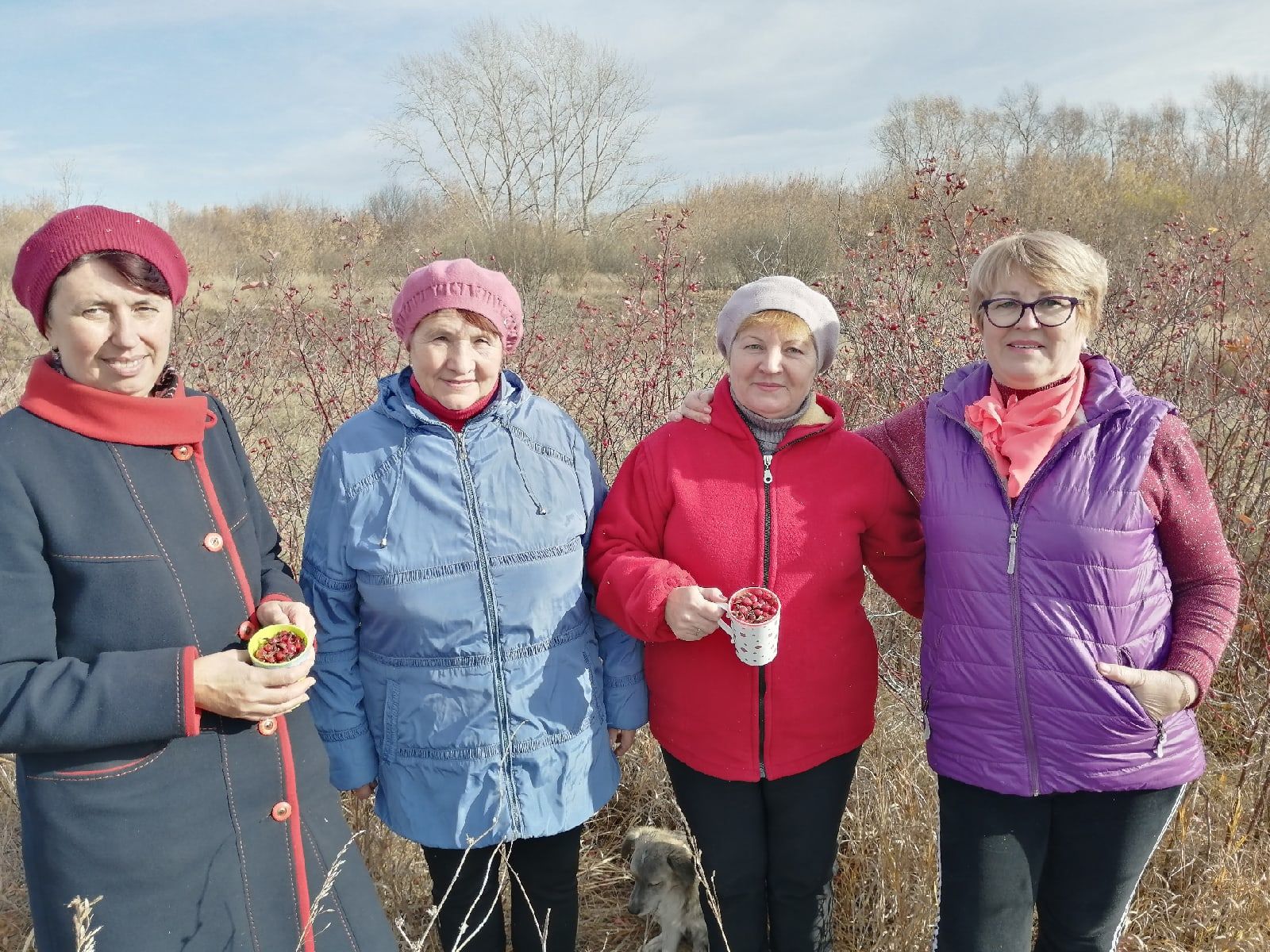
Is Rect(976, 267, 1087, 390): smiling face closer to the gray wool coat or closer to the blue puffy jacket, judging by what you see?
the blue puffy jacket

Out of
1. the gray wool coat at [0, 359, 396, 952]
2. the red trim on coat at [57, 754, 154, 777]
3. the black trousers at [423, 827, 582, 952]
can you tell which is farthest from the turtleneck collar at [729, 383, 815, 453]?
the red trim on coat at [57, 754, 154, 777]

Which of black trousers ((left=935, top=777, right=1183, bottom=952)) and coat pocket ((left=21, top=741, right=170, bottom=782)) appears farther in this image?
black trousers ((left=935, top=777, right=1183, bottom=952))

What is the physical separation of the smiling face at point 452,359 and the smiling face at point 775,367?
625 mm

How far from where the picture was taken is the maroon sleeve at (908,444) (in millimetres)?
2125

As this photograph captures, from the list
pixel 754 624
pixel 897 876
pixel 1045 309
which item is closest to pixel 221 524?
pixel 754 624

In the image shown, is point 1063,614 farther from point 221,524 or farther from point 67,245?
point 67,245

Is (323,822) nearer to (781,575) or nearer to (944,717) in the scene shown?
(781,575)

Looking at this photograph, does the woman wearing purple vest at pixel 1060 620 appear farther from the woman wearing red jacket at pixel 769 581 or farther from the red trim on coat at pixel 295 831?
the red trim on coat at pixel 295 831

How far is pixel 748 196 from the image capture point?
67.8 feet

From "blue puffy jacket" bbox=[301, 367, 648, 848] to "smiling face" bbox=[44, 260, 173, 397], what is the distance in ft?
1.70

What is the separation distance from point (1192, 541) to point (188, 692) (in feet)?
6.54

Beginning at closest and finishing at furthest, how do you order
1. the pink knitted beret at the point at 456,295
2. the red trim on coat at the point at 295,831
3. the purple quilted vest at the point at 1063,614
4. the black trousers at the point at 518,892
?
the red trim on coat at the point at 295,831
the purple quilted vest at the point at 1063,614
the pink knitted beret at the point at 456,295
the black trousers at the point at 518,892

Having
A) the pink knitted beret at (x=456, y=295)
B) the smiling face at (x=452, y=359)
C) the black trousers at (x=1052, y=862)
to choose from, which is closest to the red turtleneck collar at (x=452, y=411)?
the smiling face at (x=452, y=359)

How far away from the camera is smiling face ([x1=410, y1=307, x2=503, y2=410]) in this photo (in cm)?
204
